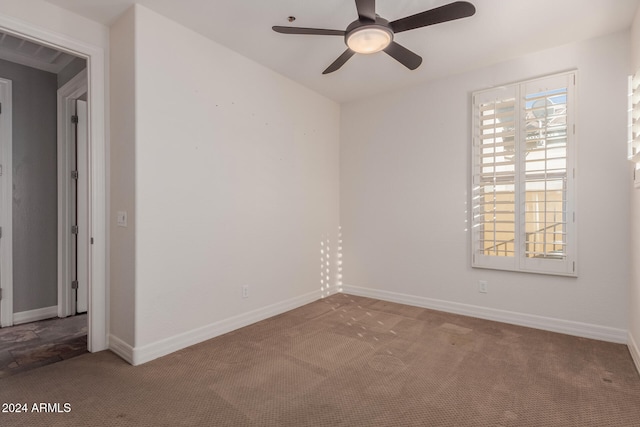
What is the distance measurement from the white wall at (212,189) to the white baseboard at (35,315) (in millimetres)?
1605

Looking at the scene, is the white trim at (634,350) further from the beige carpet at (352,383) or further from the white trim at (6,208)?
the white trim at (6,208)

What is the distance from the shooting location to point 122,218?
2625 mm

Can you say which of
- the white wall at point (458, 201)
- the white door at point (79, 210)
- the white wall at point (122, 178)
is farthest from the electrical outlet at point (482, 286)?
the white door at point (79, 210)

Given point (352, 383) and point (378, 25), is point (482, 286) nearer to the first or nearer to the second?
point (352, 383)

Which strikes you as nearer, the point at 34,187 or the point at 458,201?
the point at 34,187

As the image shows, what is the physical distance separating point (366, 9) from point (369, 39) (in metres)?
0.26

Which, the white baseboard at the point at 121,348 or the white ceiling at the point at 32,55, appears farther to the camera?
the white ceiling at the point at 32,55

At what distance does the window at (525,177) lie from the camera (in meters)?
Answer: 3.10

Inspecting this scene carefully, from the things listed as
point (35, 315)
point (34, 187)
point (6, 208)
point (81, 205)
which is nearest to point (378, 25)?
point (81, 205)

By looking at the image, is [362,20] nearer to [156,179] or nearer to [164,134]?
[164,134]

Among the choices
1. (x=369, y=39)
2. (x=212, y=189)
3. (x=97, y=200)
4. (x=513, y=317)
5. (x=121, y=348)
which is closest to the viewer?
(x=369, y=39)

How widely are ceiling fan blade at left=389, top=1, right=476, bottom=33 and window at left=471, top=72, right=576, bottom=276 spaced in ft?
5.31

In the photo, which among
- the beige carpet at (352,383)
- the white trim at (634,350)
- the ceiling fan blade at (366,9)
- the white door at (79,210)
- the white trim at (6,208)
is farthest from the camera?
the white door at (79,210)

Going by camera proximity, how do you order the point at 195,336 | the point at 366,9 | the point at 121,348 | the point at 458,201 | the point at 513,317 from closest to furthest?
the point at 366,9
the point at 121,348
the point at 195,336
the point at 513,317
the point at 458,201
